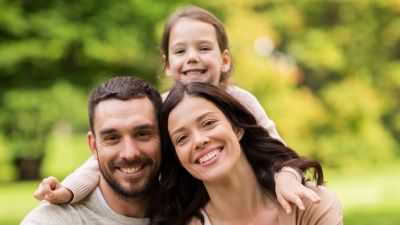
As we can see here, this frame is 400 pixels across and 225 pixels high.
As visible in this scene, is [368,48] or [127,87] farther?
[368,48]

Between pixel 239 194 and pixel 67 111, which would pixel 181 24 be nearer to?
pixel 239 194

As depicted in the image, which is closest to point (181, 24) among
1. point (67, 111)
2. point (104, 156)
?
point (104, 156)

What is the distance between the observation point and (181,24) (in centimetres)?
446

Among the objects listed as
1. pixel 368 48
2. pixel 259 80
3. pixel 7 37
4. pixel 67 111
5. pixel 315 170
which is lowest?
pixel 315 170

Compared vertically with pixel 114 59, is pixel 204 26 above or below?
below

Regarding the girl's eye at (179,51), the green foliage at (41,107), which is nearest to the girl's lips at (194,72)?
the girl's eye at (179,51)

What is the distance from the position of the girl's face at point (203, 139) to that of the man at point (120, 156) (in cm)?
19

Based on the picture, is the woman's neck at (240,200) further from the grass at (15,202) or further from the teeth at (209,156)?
the grass at (15,202)

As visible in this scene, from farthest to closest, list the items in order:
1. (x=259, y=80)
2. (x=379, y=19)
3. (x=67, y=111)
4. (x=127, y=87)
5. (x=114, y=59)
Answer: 1. (x=379, y=19)
2. (x=259, y=80)
3. (x=114, y=59)
4. (x=67, y=111)
5. (x=127, y=87)

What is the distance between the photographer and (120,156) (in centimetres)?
333

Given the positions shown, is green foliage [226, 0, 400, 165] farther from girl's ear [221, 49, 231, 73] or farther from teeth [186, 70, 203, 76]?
teeth [186, 70, 203, 76]

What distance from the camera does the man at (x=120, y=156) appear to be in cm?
335

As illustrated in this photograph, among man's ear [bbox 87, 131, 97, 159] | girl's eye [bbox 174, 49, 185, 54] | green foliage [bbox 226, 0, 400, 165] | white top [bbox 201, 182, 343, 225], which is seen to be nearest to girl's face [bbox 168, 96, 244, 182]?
white top [bbox 201, 182, 343, 225]

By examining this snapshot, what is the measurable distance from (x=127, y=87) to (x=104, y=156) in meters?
0.37
